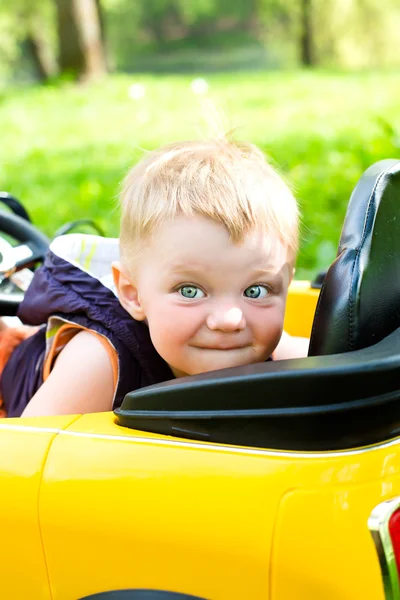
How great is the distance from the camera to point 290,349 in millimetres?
1935

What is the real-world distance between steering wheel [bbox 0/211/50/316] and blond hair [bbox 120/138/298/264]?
815mm

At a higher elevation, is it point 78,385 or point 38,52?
point 78,385

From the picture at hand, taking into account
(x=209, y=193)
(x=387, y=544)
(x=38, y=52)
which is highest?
(x=209, y=193)

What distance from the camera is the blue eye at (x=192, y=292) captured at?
1.49 m

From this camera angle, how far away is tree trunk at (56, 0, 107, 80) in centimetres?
1102

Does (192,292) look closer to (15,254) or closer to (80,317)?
(80,317)

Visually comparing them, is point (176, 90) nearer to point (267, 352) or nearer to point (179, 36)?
point (267, 352)

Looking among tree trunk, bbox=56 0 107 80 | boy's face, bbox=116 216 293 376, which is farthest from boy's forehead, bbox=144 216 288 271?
tree trunk, bbox=56 0 107 80

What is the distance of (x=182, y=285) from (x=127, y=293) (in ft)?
0.75

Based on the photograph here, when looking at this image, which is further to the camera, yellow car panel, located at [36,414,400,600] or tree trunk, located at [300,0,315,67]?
tree trunk, located at [300,0,315,67]

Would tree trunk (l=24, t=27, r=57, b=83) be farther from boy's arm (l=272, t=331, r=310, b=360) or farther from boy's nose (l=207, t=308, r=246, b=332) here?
boy's nose (l=207, t=308, r=246, b=332)

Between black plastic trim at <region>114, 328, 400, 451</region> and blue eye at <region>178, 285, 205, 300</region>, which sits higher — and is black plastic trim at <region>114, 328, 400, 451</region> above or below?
below

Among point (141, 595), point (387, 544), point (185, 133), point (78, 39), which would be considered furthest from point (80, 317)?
point (78, 39)

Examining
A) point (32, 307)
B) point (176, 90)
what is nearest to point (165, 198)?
point (32, 307)
